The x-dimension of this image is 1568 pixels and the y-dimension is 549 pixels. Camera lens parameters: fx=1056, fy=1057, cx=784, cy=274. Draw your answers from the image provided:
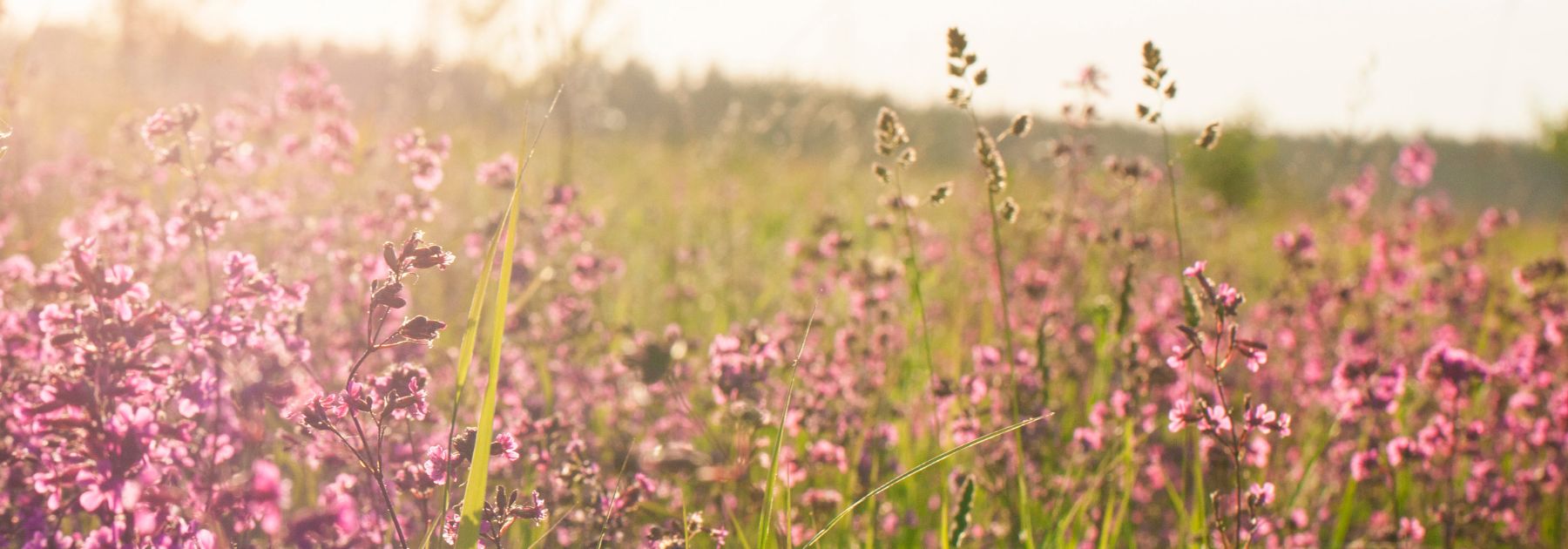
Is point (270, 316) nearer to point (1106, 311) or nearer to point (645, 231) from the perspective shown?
point (1106, 311)

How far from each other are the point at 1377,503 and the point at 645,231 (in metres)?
5.48

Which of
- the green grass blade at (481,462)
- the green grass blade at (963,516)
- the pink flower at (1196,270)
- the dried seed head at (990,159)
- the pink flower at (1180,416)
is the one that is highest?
the dried seed head at (990,159)

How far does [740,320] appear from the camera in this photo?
548 cm

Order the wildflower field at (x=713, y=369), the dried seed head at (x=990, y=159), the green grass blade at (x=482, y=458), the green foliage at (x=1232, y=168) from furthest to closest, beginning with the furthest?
the green foliage at (x=1232, y=168), the dried seed head at (x=990, y=159), the wildflower field at (x=713, y=369), the green grass blade at (x=482, y=458)

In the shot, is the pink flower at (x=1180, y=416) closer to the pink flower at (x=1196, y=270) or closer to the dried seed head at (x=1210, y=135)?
the pink flower at (x=1196, y=270)

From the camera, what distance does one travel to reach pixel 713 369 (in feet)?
8.95

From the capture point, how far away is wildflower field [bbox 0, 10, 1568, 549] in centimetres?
193

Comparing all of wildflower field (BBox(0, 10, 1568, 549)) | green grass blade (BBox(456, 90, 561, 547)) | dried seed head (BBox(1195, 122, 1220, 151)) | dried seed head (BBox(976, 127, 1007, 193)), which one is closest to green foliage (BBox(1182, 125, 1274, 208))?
wildflower field (BBox(0, 10, 1568, 549))

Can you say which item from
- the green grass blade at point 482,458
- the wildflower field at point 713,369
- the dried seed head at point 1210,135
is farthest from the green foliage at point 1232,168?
the green grass blade at point 482,458

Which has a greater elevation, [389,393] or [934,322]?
[389,393]

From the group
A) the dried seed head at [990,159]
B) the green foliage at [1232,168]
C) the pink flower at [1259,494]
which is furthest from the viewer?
the green foliage at [1232,168]

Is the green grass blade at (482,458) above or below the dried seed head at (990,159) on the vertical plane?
below

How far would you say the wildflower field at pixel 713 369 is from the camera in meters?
1.93

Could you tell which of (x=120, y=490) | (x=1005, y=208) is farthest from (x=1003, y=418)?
(x=120, y=490)
